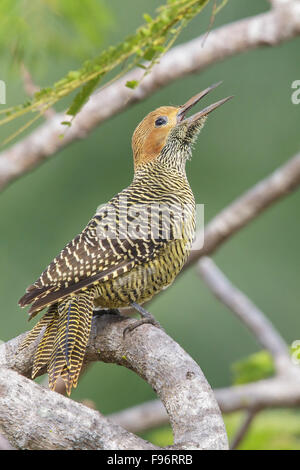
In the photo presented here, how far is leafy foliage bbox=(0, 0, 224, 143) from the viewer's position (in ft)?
5.90

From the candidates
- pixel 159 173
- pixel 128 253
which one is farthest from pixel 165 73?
pixel 128 253

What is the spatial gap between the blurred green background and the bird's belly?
5074mm

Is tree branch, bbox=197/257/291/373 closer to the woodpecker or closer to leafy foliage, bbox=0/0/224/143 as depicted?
the woodpecker

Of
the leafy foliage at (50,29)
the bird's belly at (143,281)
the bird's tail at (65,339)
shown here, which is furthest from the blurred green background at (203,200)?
the bird's tail at (65,339)

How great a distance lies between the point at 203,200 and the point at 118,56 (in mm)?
7128

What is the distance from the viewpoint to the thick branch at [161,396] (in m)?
1.96

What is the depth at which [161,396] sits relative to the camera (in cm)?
233

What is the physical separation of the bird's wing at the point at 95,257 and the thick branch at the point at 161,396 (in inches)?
12.6

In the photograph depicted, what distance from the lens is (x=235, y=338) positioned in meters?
8.75

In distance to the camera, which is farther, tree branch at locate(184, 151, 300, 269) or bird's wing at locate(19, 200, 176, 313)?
tree branch at locate(184, 151, 300, 269)

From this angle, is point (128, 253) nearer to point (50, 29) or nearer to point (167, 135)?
point (167, 135)

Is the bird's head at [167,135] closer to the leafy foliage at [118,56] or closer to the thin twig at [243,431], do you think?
the thin twig at [243,431]

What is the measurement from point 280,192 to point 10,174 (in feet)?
4.31

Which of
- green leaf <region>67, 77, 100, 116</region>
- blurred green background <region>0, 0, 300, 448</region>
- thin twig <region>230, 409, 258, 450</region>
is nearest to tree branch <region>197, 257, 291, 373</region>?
thin twig <region>230, 409, 258, 450</region>
